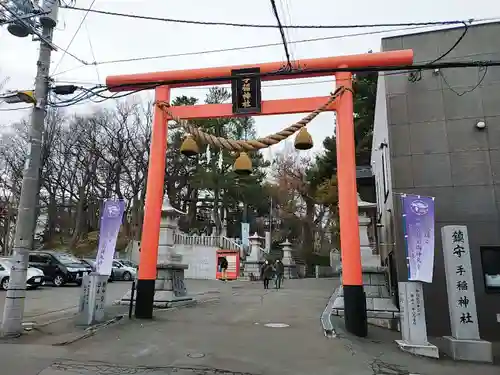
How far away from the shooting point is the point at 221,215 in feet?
130

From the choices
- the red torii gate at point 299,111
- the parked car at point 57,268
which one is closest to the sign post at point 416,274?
the red torii gate at point 299,111

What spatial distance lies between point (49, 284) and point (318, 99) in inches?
698

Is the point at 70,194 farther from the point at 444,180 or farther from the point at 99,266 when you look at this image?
the point at 444,180

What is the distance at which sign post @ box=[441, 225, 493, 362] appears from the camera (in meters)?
7.17

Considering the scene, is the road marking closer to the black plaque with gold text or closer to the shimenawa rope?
the shimenawa rope

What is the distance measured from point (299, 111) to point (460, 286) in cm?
503

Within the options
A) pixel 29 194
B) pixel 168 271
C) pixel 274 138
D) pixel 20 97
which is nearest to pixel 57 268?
pixel 168 271

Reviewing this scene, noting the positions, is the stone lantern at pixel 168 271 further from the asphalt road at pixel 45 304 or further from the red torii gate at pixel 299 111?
the red torii gate at pixel 299 111

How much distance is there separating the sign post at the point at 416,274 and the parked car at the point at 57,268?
16.9 metres

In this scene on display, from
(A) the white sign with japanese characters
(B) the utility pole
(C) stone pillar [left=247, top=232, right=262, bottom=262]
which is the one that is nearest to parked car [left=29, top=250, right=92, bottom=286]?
(C) stone pillar [left=247, top=232, right=262, bottom=262]

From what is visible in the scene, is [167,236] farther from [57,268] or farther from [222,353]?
[57,268]

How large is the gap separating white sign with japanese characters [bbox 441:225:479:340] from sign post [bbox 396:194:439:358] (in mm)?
342

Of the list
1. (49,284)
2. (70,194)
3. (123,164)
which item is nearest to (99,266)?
(49,284)

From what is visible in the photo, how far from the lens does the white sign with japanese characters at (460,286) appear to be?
7422mm
